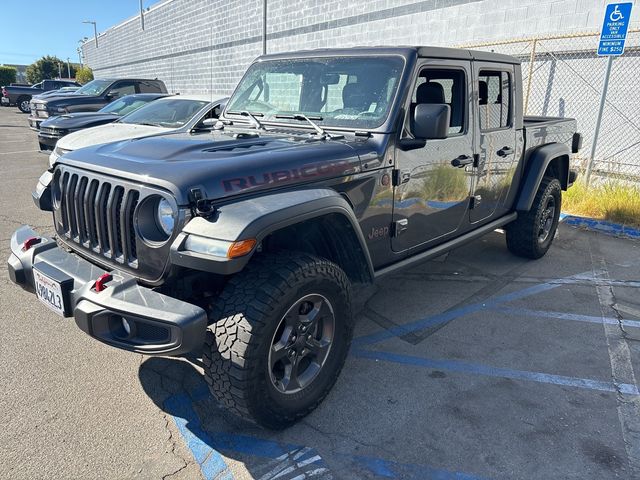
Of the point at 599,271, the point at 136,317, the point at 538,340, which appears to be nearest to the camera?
the point at 136,317

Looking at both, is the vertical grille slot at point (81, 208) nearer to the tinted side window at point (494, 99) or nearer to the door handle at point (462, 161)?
the door handle at point (462, 161)

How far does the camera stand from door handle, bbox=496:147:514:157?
437 centimetres

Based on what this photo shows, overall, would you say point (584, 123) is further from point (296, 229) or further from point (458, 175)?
point (296, 229)

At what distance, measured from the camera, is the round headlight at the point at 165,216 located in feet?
7.95

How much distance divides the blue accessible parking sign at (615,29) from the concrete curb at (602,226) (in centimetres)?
236

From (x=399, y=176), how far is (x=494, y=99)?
1642 mm

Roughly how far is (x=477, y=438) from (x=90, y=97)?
41.3 feet

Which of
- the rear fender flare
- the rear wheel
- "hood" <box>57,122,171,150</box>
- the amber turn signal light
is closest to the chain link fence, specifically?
the rear fender flare

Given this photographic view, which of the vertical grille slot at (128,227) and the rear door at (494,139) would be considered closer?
the vertical grille slot at (128,227)

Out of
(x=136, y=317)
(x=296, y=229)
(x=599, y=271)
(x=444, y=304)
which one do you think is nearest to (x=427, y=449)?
(x=296, y=229)

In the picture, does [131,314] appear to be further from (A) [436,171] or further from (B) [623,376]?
(B) [623,376]

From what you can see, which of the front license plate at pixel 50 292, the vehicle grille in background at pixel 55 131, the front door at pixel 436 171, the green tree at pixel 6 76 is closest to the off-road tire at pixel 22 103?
the green tree at pixel 6 76

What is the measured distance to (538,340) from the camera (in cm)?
374

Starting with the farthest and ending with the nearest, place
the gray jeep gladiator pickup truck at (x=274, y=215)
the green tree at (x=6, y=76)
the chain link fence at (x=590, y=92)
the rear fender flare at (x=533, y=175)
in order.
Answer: the green tree at (x=6, y=76) → the chain link fence at (x=590, y=92) → the rear fender flare at (x=533, y=175) → the gray jeep gladiator pickup truck at (x=274, y=215)
